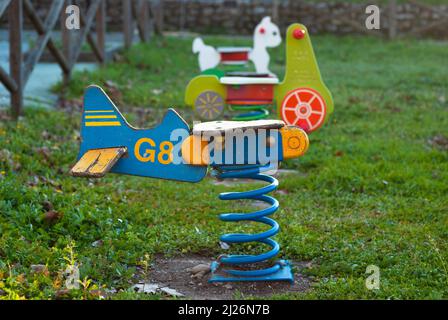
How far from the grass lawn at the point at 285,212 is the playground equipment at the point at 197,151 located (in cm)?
42

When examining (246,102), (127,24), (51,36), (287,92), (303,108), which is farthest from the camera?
(127,24)

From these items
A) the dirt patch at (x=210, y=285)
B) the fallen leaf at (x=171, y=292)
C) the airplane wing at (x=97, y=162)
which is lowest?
the dirt patch at (x=210, y=285)

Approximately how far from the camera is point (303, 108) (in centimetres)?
591

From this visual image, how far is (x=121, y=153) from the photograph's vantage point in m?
4.35

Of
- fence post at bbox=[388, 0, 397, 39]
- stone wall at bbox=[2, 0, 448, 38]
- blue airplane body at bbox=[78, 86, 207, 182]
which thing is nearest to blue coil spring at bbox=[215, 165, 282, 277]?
blue airplane body at bbox=[78, 86, 207, 182]

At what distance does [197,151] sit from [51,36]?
5.64 meters

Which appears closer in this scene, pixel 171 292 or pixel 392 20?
pixel 171 292

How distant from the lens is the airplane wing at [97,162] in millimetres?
4215

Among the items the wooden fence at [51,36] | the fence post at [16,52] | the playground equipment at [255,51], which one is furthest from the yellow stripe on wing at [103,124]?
the playground equipment at [255,51]

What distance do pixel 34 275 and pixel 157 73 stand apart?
867 cm

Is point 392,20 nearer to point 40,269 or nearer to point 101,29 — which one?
point 101,29

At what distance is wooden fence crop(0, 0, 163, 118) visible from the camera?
26.5 ft

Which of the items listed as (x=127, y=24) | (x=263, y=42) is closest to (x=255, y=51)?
(x=263, y=42)

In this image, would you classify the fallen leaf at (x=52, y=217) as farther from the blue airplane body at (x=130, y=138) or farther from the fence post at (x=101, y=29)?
the fence post at (x=101, y=29)
